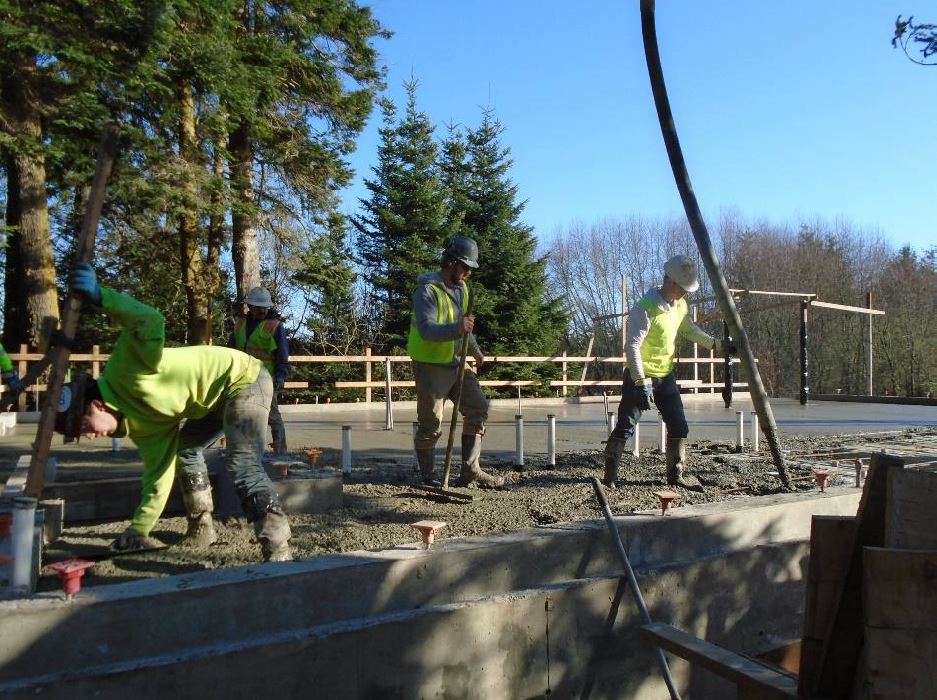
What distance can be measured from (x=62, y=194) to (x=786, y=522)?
1713 cm

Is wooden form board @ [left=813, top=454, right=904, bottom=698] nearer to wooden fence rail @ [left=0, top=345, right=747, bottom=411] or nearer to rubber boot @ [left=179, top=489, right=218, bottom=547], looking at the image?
rubber boot @ [left=179, top=489, right=218, bottom=547]

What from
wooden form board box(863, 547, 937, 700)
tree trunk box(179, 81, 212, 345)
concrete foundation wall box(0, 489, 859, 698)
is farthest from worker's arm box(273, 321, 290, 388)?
tree trunk box(179, 81, 212, 345)

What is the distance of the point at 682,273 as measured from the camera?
6074 millimetres

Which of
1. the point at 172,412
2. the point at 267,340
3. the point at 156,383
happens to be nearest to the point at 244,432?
the point at 172,412

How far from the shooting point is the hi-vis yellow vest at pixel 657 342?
6.20 m

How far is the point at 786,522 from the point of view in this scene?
197 inches

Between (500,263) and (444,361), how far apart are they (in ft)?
72.9

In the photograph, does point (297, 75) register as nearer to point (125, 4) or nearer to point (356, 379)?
point (125, 4)

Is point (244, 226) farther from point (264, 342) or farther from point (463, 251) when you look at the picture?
point (463, 251)

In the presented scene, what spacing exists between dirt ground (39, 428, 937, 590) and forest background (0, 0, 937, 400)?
404 inches

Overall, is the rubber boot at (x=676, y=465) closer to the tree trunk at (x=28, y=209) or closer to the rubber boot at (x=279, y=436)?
the rubber boot at (x=279, y=436)

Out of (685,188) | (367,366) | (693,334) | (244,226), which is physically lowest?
(367,366)

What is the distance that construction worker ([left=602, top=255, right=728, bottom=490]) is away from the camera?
6.02 m

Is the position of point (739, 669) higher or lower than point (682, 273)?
lower
